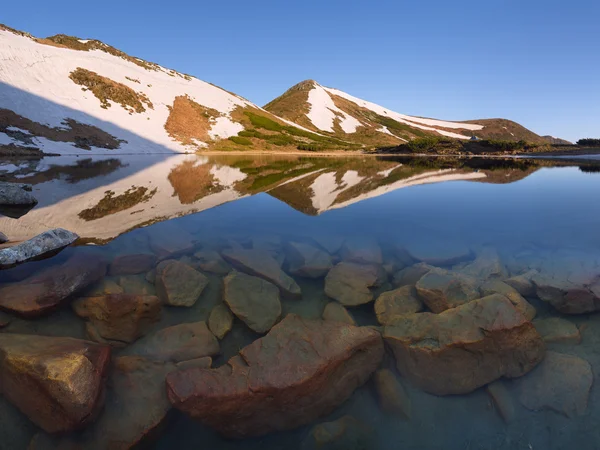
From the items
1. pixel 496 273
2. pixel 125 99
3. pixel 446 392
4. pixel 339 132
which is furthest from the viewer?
pixel 339 132

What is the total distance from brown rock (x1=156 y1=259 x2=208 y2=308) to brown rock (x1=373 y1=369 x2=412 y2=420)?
415 centimetres

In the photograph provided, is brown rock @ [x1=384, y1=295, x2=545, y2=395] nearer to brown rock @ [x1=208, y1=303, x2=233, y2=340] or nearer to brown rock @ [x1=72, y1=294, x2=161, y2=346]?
brown rock @ [x1=208, y1=303, x2=233, y2=340]

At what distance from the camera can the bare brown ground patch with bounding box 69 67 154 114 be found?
84.6 m

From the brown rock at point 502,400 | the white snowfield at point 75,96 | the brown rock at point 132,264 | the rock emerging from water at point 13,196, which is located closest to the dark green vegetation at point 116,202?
the rock emerging from water at point 13,196

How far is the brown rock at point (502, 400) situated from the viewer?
4.91 meters

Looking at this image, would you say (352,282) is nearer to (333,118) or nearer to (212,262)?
(212,262)

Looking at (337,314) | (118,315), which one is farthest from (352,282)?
(118,315)

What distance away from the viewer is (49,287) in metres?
6.92

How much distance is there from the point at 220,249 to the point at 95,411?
5.79 meters

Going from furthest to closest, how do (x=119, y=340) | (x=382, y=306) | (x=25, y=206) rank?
1. (x=25, y=206)
2. (x=382, y=306)
3. (x=119, y=340)

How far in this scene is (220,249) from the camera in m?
10.1

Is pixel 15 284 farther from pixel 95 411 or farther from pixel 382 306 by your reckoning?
pixel 382 306

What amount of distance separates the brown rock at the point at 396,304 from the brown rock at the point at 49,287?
6.43 metres

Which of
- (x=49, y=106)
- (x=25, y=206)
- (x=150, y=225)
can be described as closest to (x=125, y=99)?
(x=49, y=106)
